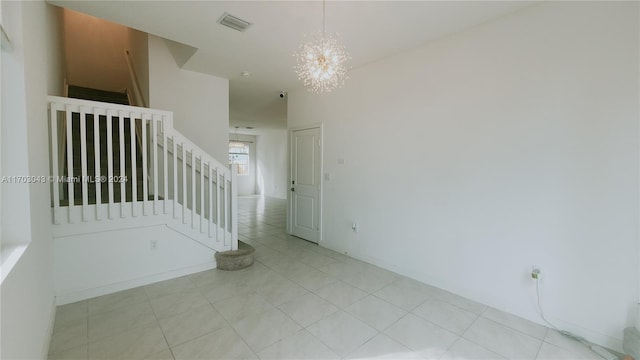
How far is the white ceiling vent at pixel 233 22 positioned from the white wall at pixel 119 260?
248 cm

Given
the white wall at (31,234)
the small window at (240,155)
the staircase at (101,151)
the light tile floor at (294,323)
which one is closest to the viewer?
the white wall at (31,234)

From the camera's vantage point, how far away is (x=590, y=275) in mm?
2256

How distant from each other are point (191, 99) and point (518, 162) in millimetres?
4623

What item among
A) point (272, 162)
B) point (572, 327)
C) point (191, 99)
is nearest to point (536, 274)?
point (572, 327)

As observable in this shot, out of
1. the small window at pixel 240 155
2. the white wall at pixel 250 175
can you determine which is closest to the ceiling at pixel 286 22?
the small window at pixel 240 155

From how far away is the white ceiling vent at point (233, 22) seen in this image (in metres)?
2.75

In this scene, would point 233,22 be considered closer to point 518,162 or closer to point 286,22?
point 286,22

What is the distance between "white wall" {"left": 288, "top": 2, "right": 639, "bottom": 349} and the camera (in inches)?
84.3

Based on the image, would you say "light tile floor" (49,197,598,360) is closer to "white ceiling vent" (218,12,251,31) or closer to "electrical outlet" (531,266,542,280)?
"electrical outlet" (531,266,542,280)

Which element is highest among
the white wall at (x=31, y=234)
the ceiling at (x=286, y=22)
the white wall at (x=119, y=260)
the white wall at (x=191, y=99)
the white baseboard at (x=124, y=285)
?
the ceiling at (x=286, y=22)

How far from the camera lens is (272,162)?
1226 cm

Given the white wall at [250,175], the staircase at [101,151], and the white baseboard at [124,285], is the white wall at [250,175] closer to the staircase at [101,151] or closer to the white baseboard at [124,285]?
the staircase at [101,151]

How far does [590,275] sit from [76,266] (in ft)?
15.9

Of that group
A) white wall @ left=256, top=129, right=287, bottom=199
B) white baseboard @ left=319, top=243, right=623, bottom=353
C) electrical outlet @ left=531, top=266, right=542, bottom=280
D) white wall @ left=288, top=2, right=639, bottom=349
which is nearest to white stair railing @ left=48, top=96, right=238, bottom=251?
white wall @ left=288, top=2, right=639, bottom=349
